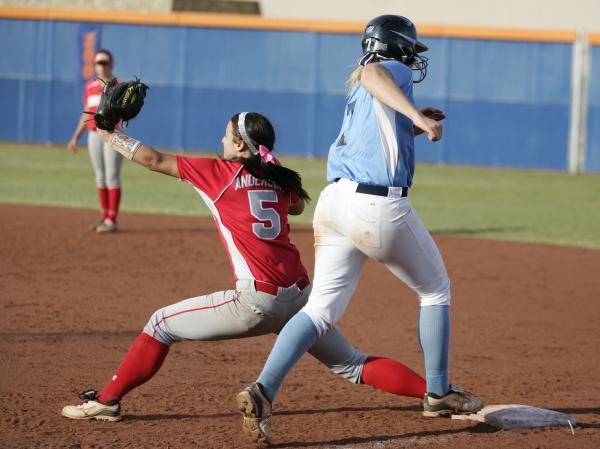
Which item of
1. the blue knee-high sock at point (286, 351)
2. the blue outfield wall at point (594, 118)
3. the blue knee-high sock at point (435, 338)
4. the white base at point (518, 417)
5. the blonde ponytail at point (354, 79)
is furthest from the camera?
the blue outfield wall at point (594, 118)

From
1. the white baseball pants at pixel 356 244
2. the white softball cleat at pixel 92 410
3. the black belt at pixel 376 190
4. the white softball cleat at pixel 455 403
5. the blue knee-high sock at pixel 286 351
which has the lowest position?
the white softball cleat at pixel 92 410

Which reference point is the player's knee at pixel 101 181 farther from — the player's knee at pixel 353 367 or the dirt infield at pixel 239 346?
the player's knee at pixel 353 367

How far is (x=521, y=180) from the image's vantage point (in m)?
21.1

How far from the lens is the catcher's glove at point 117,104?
15.1 feet

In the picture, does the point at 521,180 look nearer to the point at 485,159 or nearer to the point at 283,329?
the point at 485,159

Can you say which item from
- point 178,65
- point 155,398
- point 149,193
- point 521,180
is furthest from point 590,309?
point 178,65

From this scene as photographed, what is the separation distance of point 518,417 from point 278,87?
20.6m

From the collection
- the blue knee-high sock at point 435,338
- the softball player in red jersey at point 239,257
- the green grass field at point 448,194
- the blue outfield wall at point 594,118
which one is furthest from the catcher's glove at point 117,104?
the blue outfield wall at point 594,118

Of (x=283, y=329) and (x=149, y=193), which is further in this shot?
(x=149, y=193)

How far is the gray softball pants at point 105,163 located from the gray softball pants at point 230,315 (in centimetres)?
675

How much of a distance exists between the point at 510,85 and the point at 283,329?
2078cm

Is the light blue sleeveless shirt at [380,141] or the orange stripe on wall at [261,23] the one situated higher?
the orange stripe on wall at [261,23]

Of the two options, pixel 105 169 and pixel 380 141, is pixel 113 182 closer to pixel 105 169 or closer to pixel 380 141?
pixel 105 169

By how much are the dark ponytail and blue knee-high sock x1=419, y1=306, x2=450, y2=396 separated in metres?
0.84
